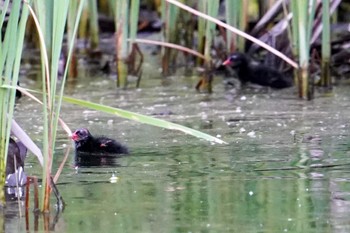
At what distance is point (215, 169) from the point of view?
562 cm

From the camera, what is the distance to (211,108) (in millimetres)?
8266

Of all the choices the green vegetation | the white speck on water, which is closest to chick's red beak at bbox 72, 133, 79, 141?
the green vegetation

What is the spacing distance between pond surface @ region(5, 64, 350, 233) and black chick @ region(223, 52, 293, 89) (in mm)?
115

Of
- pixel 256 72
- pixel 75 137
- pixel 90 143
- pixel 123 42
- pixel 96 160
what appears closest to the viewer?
pixel 96 160

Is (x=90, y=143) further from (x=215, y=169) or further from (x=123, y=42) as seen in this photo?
(x=123, y=42)

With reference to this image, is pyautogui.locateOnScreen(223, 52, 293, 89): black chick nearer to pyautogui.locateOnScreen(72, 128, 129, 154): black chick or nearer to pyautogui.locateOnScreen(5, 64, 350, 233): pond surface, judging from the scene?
pyautogui.locateOnScreen(5, 64, 350, 233): pond surface

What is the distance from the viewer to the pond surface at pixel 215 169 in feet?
14.4

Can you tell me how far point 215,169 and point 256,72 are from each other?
4.03 meters

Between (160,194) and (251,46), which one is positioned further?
(251,46)

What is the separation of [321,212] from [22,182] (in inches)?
61.1

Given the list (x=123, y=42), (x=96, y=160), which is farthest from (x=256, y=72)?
(x=96, y=160)

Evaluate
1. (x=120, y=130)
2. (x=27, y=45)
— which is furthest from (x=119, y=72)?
(x=27, y=45)

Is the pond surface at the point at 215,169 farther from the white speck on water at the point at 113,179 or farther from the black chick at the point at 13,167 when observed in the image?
the black chick at the point at 13,167

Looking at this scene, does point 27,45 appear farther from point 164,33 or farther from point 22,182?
point 22,182
